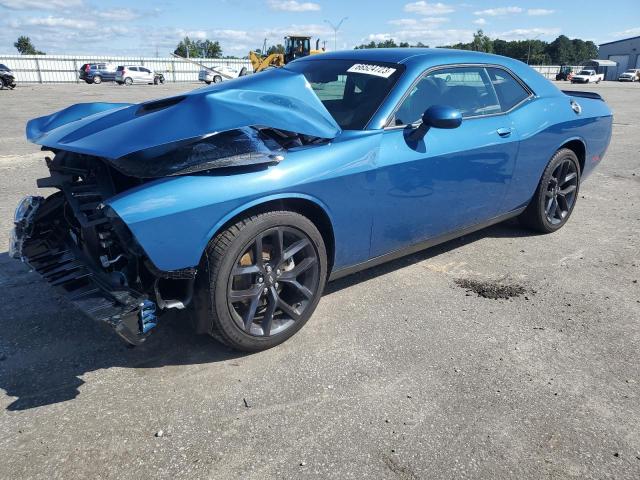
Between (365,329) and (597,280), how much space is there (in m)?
2.05

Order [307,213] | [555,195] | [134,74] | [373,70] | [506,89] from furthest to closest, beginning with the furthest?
[134,74]
[555,195]
[506,89]
[373,70]
[307,213]

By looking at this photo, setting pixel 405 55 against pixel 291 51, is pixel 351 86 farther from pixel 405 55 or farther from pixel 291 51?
pixel 291 51

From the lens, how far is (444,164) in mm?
3406

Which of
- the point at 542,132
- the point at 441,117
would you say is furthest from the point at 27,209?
the point at 542,132

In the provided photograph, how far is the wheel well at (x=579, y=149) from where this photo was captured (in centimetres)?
477

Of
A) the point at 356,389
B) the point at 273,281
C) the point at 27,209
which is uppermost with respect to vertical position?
the point at 27,209

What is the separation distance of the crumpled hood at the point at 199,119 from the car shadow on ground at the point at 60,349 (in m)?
0.95

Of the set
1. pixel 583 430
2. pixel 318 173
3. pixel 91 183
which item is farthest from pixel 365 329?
pixel 91 183

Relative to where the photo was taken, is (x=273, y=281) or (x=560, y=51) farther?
(x=560, y=51)

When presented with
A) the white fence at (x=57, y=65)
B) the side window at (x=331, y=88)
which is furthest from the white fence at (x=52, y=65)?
the side window at (x=331, y=88)

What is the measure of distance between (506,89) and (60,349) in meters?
3.74

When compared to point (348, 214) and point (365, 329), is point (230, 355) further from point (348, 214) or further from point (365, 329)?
point (348, 214)

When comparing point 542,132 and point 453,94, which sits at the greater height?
point 453,94

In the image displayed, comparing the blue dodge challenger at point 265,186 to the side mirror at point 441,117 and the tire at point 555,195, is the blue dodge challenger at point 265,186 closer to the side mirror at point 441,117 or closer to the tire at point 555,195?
the side mirror at point 441,117
